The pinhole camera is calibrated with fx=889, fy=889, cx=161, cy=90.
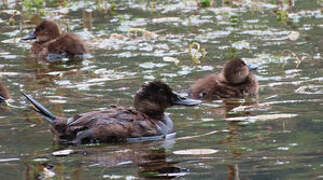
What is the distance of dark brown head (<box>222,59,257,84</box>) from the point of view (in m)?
9.45

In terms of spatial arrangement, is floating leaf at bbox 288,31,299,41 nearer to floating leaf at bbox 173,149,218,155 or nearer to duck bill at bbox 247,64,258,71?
duck bill at bbox 247,64,258,71

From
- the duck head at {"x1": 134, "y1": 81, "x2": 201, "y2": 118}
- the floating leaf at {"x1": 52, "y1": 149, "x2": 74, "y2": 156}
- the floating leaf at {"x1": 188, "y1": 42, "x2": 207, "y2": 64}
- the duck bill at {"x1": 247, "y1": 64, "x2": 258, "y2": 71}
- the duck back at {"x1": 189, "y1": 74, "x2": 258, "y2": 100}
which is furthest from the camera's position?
the floating leaf at {"x1": 188, "y1": 42, "x2": 207, "y2": 64}

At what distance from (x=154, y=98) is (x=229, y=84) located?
6.58 ft

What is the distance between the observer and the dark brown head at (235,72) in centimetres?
945

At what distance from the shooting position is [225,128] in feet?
24.5

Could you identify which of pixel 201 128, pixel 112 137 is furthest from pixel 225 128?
pixel 112 137

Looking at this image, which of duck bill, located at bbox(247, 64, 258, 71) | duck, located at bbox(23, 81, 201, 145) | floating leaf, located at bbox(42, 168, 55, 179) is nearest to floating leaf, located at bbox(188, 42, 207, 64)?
duck bill, located at bbox(247, 64, 258, 71)

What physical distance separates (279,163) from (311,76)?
369 cm

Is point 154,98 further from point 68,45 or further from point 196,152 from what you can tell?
point 68,45

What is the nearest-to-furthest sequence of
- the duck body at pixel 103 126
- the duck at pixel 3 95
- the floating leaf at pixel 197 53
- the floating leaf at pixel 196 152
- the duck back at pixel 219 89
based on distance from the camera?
the floating leaf at pixel 196 152
the duck body at pixel 103 126
the duck at pixel 3 95
the duck back at pixel 219 89
the floating leaf at pixel 197 53

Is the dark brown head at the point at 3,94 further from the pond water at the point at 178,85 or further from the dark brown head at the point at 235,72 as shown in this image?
the dark brown head at the point at 235,72

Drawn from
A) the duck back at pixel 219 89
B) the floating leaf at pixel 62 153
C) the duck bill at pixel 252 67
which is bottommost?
the duck back at pixel 219 89

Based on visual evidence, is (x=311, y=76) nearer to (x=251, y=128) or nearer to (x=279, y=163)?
(x=251, y=128)

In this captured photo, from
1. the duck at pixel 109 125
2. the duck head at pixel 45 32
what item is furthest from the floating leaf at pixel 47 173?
the duck head at pixel 45 32
